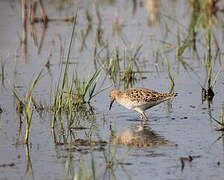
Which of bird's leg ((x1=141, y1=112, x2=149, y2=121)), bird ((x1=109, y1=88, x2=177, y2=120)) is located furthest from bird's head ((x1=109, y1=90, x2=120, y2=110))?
bird's leg ((x1=141, y1=112, x2=149, y2=121))

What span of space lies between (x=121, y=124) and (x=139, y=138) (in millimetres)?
808

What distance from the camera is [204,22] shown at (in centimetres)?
1605

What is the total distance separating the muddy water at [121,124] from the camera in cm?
691

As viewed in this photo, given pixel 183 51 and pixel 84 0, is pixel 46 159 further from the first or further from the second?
Answer: pixel 84 0

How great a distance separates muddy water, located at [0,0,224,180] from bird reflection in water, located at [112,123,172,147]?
0.01 meters

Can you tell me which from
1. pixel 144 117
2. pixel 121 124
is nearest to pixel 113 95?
pixel 144 117

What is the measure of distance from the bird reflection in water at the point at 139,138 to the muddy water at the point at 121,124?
1 centimetres

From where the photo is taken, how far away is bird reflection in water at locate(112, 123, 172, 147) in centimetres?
779

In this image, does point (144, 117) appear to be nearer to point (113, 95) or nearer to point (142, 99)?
point (142, 99)

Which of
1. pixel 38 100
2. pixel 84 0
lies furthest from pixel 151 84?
pixel 84 0

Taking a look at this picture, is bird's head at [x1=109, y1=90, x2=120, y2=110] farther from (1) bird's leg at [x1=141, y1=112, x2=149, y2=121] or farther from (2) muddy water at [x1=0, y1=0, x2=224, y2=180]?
(1) bird's leg at [x1=141, y1=112, x2=149, y2=121]

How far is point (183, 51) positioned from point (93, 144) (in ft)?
18.3

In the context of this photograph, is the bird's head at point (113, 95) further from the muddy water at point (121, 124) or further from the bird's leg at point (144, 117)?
the bird's leg at point (144, 117)

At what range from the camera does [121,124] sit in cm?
888
